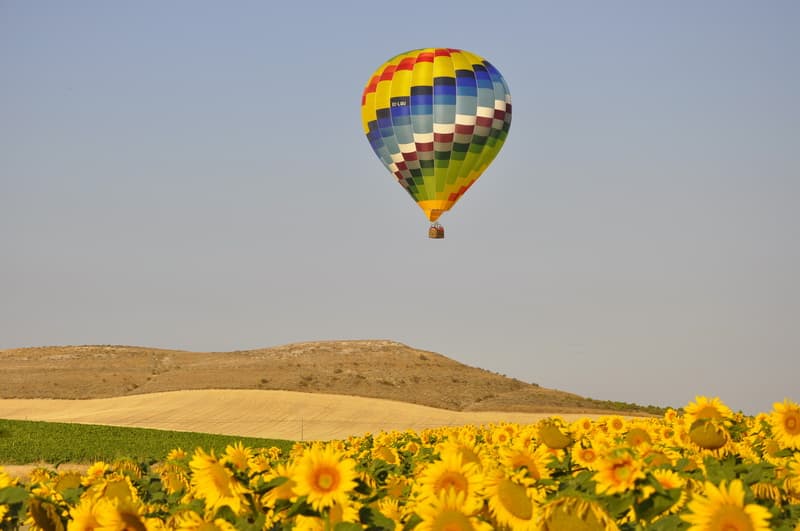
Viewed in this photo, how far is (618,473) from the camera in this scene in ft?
17.0

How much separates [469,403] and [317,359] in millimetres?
19416

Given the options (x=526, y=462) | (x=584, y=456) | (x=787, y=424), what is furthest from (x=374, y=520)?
(x=787, y=424)

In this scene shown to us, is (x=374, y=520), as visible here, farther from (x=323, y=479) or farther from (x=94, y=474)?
(x=94, y=474)

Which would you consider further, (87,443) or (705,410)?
(87,443)

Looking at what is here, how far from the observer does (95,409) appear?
70500 millimetres

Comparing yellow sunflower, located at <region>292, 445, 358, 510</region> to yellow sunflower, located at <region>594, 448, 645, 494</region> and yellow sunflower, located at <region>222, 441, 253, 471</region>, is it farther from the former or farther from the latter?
yellow sunflower, located at <region>594, 448, 645, 494</region>

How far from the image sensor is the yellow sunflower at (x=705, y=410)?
8562 mm

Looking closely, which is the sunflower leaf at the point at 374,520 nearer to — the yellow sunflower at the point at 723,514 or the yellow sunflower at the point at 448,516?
the yellow sunflower at the point at 448,516

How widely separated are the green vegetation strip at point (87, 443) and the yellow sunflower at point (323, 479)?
31071 mm

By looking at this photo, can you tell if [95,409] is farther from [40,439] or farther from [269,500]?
[269,500]

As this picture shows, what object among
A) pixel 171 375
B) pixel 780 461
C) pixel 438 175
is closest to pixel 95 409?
pixel 171 375

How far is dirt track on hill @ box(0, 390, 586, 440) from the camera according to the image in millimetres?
61156

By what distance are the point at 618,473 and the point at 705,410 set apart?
3.73 meters

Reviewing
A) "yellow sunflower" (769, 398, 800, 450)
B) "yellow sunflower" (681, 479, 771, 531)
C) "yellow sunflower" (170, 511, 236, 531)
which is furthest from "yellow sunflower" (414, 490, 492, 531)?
"yellow sunflower" (769, 398, 800, 450)
